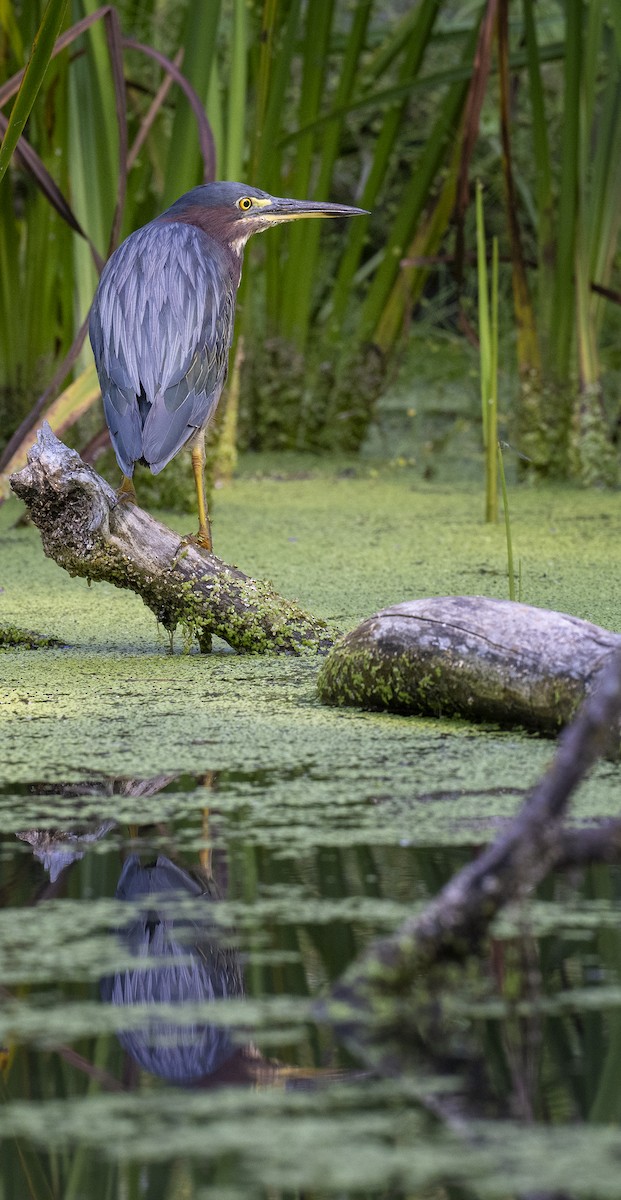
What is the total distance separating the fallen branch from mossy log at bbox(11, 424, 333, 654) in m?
1.50

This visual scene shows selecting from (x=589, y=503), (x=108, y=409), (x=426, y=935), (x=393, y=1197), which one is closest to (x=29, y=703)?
(x=108, y=409)

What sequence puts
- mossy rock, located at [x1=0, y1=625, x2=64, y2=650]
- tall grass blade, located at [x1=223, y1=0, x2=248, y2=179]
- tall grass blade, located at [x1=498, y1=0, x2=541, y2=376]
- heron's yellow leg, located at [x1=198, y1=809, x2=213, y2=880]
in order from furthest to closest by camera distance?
tall grass blade, located at [x1=223, y1=0, x2=248, y2=179], tall grass blade, located at [x1=498, y1=0, x2=541, y2=376], mossy rock, located at [x1=0, y1=625, x2=64, y2=650], heron's yellow leg, located at [x1=198, y1=809, x2=213, y2=880]

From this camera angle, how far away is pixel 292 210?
3424 mm

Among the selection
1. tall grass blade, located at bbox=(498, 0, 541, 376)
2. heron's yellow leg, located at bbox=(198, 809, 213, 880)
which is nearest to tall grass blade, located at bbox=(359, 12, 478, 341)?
tall grass blade, located at bbox=(498, 0, 541, 376)

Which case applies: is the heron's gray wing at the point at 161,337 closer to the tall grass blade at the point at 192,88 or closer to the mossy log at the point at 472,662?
the mossy log at the point at 472,662

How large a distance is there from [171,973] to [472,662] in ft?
3.31

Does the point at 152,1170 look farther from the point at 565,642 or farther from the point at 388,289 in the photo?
the point at 388,289

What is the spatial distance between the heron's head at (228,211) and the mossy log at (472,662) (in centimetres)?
118

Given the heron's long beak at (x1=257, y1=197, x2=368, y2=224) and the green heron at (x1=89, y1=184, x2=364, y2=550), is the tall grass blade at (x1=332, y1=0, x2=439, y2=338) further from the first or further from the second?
the green heron at (x1=89, y1=184, x2=364, y2=550)

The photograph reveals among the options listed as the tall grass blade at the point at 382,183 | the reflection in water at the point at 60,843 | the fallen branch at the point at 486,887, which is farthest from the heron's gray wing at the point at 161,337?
the tall grass blade at the point at 382,183

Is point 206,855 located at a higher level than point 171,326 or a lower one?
lower

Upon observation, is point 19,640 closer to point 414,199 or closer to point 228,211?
point 228,211

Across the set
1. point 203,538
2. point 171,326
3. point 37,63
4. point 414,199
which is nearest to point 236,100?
point 414,199

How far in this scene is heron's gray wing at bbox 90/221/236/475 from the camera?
2859 millimetres
